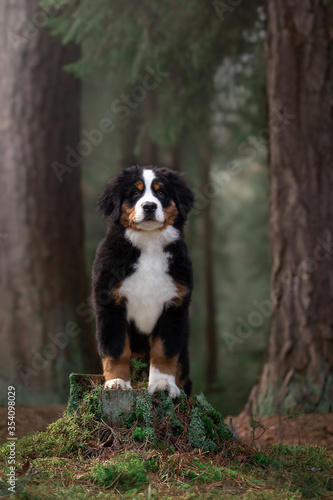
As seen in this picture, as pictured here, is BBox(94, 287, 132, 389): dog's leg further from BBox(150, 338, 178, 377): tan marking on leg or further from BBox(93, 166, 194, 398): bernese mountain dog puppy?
BBox(150, 338, 178, 377): tan marking on leg

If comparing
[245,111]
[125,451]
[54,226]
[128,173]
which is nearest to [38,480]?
[125,451]

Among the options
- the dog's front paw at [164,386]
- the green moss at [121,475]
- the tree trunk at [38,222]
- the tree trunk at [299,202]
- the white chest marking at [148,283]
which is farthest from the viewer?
the tree trunk at [38,222]

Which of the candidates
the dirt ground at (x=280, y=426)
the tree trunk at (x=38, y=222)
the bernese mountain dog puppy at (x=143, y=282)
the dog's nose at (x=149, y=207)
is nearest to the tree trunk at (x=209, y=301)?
the tree trunk at (x=38, y=222)

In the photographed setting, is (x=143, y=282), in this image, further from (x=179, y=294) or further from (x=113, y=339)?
(x=113, y=339)

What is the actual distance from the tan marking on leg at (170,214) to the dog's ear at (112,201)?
388 mm

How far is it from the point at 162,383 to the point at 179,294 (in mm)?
698

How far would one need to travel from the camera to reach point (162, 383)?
14.8 feet

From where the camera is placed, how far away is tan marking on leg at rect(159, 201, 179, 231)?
15.5 ft

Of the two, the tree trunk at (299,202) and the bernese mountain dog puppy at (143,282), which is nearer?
the bernese mountain dog puppy at (143,282)

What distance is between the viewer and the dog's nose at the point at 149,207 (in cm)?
453

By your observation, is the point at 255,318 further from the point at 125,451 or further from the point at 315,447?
the point at 125,451

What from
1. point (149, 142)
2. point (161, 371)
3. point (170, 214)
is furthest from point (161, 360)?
point (149, 142)

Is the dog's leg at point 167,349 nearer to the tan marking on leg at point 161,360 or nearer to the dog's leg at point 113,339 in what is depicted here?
the tan marking on leg at point 161,360

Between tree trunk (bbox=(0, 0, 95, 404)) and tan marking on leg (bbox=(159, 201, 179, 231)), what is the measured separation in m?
3.93
